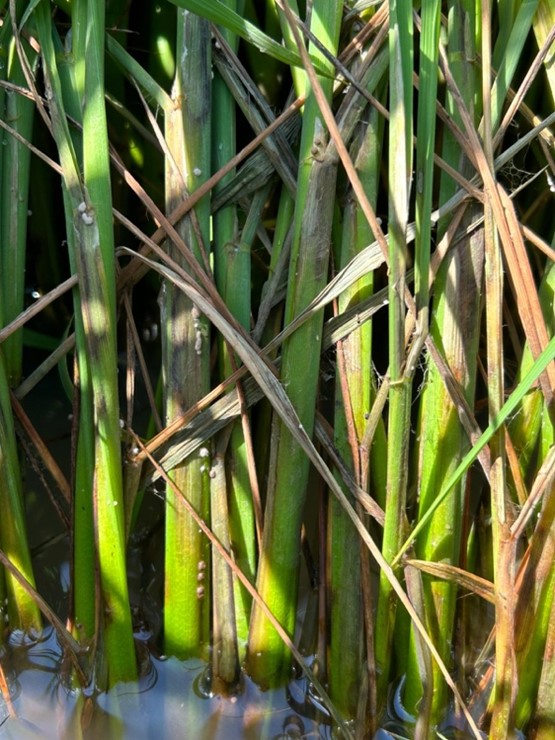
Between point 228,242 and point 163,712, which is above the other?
point 228,242

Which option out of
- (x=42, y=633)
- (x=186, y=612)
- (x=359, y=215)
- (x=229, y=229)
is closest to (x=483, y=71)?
(x=359, y=215)

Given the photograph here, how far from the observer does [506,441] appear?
786 millimetres

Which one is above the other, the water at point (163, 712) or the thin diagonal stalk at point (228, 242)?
the thin diagonal stalk at point (228, 242)

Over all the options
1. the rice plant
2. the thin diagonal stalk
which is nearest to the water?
the rice plant

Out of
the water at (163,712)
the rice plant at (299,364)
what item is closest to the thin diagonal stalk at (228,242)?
the rice plant at (299,364)

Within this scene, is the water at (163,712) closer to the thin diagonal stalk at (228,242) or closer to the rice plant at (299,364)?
the rice plant at (299,364)

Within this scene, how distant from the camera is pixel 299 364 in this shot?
82cm

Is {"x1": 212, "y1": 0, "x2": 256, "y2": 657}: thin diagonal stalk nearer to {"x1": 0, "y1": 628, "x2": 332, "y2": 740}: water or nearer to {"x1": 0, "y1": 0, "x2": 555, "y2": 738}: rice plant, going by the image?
{"x1": 0, "y1": 0, "x2": 555, "y2": 738}: rice plant

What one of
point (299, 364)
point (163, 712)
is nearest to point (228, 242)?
point (299, 364)

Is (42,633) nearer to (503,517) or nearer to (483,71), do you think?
(503,517)

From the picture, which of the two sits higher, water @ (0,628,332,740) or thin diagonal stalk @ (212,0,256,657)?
thin diagonal stalk @ (212,0,256,657)

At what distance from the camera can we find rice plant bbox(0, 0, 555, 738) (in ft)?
2.52

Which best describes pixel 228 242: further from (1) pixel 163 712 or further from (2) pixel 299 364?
(1) pixel 163 712

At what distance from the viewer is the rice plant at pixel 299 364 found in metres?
0.77
